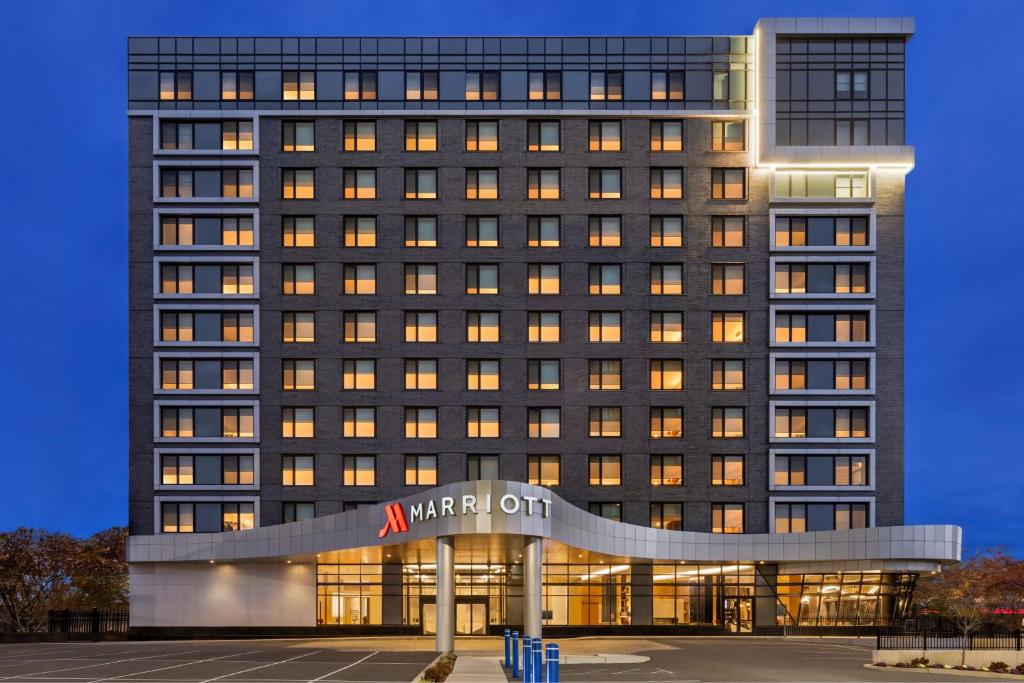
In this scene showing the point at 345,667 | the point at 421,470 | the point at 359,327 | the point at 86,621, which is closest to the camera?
the point at 345,667

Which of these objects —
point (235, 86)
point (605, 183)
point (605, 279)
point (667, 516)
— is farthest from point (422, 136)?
point (667, 516)

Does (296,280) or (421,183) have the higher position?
(421,183)

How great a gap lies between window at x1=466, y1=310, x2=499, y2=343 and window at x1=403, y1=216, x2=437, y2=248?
18.0ft

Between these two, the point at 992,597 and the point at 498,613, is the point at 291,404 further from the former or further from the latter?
the point at 992,597

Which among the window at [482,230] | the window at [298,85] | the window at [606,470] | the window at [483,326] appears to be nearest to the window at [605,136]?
the window at [482,230]

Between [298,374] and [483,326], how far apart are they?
1255cm

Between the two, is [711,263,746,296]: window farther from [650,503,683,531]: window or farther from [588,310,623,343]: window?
[650,503,683,531]: window

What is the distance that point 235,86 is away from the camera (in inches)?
2502

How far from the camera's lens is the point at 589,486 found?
201 ft

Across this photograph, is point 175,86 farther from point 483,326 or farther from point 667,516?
point 667,516

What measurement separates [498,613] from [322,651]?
16126 mm

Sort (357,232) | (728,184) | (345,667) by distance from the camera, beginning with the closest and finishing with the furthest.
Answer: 1. (345,667)
2. (357,232)
3. (728,184)

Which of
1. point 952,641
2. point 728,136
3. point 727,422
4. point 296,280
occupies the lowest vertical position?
point 952,641

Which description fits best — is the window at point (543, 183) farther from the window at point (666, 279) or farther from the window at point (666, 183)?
the window at point (666, 279)
